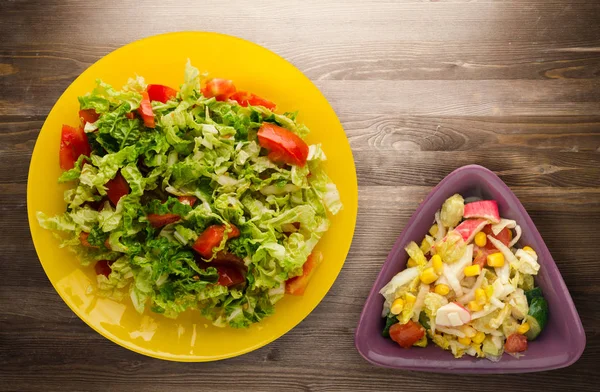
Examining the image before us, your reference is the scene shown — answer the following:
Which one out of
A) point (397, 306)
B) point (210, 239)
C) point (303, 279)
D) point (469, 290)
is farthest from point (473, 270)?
point (210, 239)

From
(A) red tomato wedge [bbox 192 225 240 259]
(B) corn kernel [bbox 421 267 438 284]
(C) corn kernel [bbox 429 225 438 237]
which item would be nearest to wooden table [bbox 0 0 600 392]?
(C) corn kernel [bbox 429 225 438 237]

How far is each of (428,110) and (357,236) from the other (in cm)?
62

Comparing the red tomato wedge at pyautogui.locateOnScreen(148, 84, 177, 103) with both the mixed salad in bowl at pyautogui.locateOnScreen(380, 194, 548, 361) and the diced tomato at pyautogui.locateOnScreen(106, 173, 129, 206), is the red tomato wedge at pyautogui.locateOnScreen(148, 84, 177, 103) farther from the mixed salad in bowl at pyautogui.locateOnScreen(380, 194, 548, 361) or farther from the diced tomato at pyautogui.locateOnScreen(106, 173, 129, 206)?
the mixed salad in bowl at pyautogui.locateOnScreen(380, 194, 548, 361)

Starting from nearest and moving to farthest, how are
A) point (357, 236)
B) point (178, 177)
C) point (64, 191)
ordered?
point (178, 177), point (64, 191), point (357, 236)

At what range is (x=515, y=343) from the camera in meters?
2.15

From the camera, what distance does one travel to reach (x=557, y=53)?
238 cm

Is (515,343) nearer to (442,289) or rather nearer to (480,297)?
(480,297)

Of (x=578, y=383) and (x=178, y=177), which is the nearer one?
(x=178, y=177)

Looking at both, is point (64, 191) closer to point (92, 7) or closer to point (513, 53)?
point (92, 7)

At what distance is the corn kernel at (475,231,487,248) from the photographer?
7.10ft

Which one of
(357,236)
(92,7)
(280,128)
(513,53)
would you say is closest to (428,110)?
(513,53)

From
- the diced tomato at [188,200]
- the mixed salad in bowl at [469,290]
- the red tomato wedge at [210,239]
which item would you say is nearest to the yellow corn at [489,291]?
the mixed salad in bowl at [469,290]

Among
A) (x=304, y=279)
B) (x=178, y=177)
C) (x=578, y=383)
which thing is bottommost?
(x=578, y=383)

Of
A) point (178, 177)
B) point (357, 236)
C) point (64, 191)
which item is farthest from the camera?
point (357, 236)
